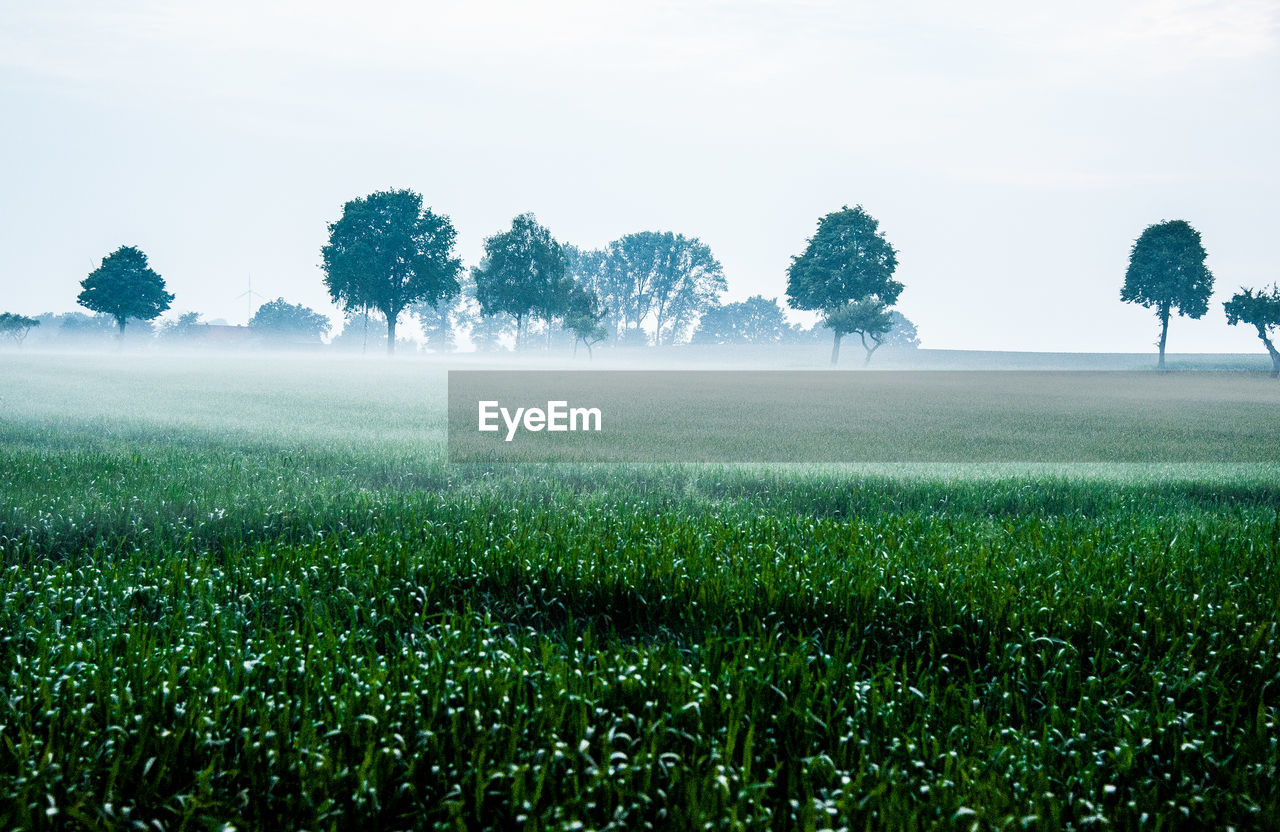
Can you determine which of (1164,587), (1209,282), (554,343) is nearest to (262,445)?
(1164,587)

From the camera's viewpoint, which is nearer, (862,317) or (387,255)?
(862,317)

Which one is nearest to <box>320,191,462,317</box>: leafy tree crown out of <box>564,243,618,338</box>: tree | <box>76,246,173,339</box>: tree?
<box>76,246,173,339</box>: tree

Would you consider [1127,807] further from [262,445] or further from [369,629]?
[262,445]

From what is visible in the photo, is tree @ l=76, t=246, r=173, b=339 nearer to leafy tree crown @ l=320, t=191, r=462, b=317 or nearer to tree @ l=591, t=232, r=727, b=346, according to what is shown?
leafy tree crown @ l=320, t=191, r=462, b=317

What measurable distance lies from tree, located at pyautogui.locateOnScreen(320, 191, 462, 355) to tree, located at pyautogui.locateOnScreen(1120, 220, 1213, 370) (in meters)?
59.4

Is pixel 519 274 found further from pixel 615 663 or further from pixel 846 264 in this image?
pixel 615 663

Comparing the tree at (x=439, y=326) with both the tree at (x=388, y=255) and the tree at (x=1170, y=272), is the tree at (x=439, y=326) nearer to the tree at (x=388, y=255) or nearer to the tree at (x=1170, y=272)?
the tree at (x=388, y=255)

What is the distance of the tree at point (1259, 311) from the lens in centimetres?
5472

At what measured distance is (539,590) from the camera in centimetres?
506

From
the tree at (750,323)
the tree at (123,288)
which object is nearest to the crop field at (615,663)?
the tree at (123,288)

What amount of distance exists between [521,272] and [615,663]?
79784mm

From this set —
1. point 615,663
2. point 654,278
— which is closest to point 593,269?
point 654,278

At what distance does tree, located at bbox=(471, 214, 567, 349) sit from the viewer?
264ft

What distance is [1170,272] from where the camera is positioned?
65.1 m
